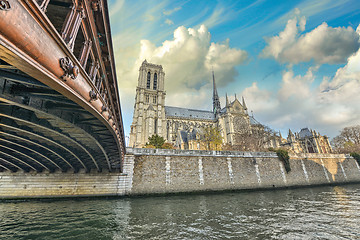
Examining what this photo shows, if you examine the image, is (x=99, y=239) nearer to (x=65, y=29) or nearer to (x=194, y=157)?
(x=65, y=29)

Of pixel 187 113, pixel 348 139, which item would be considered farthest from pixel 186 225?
pixel 187 113

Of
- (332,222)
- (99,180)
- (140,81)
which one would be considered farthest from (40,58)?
(140,81)

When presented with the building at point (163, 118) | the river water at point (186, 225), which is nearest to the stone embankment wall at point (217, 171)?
the river water at point (186, 225)

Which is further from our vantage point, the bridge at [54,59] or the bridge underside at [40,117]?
the bridge underside at [40,117]

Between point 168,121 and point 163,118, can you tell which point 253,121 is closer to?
point 168,121

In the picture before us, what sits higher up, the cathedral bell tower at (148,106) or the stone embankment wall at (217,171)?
the cathedral bell tower at (148,106)

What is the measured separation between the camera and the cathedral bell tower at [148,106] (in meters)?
44.4

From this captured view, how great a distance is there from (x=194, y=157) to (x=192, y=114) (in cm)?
4214

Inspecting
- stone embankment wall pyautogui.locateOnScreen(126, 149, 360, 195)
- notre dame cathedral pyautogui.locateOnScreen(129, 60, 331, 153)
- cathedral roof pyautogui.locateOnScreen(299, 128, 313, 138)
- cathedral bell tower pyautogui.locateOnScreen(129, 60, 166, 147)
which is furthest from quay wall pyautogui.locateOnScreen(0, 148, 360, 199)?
cathedral roof pyautogui.locateOnScreen(299, 128, 313, 138)

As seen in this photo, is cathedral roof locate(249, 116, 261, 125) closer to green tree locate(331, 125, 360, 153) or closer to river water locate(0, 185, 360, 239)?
green tree locate(331, 125, 360, 153)

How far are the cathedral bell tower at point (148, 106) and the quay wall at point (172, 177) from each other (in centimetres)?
2621

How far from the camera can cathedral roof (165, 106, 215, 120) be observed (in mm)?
56803

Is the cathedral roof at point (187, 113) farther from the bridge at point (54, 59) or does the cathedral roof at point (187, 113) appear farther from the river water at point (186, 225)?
the bridge at point (54, 59)

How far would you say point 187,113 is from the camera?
59375 millimetres
